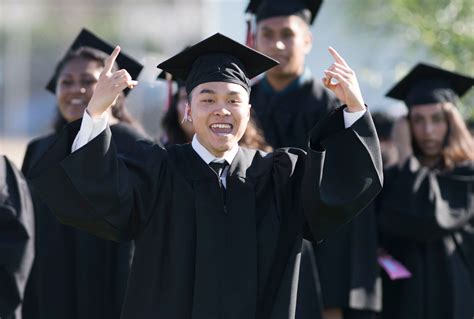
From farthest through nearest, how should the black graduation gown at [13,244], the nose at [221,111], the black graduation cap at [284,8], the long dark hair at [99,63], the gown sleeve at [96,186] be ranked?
the black graduation cap at [284,8], the long dark hair at [99,63], the black graduation gown at [13,244], the nose at [221,111], the gown sleeve at [96,186]

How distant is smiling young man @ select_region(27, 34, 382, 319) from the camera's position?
143 inches

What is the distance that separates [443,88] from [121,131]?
2.33m

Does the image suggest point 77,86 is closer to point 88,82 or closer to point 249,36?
point 88,82

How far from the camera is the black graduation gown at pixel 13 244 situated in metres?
5.12

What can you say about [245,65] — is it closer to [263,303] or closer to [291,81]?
[263,303]

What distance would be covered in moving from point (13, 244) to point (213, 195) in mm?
1779

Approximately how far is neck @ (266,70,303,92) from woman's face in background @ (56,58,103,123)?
1.15m

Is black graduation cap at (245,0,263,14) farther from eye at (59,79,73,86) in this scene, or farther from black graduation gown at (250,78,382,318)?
eye at (59,79,73,86)

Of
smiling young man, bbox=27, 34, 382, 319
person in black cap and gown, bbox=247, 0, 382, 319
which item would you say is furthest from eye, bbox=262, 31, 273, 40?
smiling young man, bbox=27, 34, 382, 319

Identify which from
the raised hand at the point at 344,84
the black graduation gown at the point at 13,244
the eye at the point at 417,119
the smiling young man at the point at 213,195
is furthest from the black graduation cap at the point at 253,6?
the raised hand at the point at 344,84

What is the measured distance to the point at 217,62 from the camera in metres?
4.01

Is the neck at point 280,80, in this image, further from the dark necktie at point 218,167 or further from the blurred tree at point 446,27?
the blurred tree at point 446,27

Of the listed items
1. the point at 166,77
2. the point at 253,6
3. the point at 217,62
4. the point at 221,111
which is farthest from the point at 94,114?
the point at 253,6

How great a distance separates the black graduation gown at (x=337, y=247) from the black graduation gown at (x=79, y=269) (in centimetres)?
98
